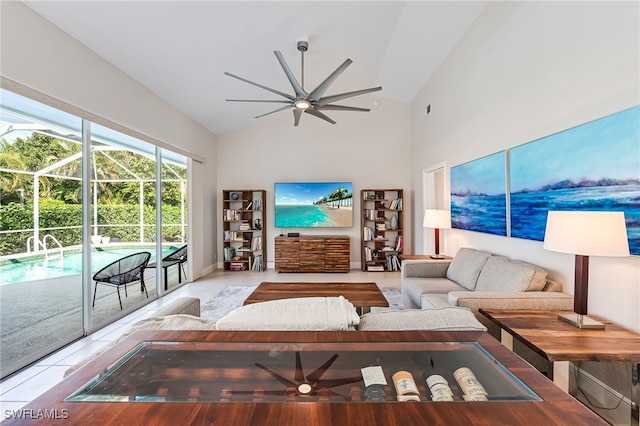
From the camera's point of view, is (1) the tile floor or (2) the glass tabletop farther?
(1) the tile floor

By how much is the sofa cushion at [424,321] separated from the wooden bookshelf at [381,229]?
4420 millimetres

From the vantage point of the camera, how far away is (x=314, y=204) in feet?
19.0

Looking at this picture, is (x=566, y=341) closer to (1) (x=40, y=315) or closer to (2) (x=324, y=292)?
(2) (x=324, y=292)

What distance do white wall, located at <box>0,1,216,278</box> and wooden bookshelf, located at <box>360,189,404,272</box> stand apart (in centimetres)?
359

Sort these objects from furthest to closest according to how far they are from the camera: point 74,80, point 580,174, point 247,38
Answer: point 247,38, point 74,80, point 580,174

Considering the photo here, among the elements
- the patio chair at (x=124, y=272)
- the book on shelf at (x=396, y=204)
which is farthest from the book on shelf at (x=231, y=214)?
the book on shelf at (x=396, y=204)

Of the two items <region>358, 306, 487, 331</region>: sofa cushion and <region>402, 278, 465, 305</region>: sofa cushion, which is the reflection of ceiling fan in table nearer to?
<region>358, 306, 487, 331</region>: sofa cushion

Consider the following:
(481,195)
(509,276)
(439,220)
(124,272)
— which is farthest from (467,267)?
(124,272)

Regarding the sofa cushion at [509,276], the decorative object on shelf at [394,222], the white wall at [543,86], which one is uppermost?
the white wall at [543,86]

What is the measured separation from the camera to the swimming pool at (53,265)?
2.30 metres

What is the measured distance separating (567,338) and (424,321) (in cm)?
95

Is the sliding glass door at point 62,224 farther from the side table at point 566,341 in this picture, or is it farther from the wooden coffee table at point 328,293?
the side table at point 566,341

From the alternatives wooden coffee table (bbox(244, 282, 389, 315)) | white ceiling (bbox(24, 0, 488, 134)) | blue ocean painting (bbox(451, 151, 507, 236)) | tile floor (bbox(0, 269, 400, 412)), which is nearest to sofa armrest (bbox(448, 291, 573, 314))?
wooden coffee table (bbox(244, 282, 389, 315))

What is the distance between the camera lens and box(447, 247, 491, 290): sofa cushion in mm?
2889
